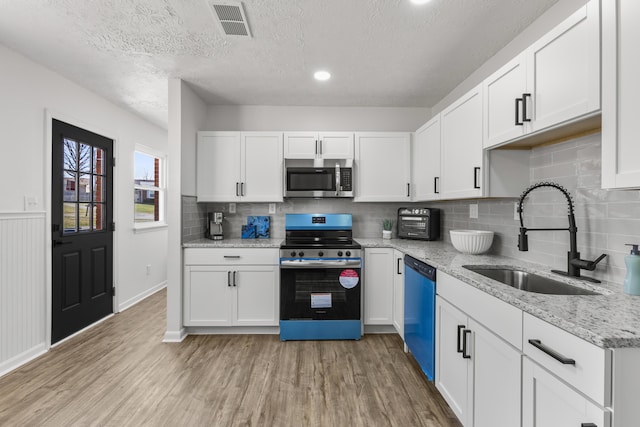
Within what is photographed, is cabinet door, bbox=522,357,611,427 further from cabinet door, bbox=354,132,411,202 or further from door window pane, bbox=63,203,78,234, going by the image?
door window pane, bbox=63,203,78,234

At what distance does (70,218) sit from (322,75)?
2839 millimetres

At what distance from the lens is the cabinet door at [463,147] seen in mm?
2182

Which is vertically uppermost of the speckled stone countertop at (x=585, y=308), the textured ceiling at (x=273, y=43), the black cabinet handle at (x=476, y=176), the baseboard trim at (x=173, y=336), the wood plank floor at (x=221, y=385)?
the textured ceiling at (x=273, y=43)

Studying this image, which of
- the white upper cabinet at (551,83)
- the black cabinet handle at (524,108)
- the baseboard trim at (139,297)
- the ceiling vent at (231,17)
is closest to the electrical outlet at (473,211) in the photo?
the white upper cabinet at (551,83)

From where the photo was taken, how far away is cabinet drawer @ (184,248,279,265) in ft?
10.5

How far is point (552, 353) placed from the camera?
1058 millimetres

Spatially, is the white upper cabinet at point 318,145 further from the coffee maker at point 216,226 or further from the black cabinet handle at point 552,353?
the black cabinet handle at point 552,353

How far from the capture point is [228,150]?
3523 millimetres

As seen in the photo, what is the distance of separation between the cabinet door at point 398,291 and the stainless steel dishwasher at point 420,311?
0.53 feet

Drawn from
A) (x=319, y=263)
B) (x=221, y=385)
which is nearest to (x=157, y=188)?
(x=319, y=263)

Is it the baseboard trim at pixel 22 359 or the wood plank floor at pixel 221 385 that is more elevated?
the baseboard trim at pixel 22 359

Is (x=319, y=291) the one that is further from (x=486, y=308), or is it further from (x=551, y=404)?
(x=551, y=404)

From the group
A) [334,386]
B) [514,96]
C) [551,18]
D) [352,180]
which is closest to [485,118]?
[514,96]

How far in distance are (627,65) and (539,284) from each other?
114 centimetres
